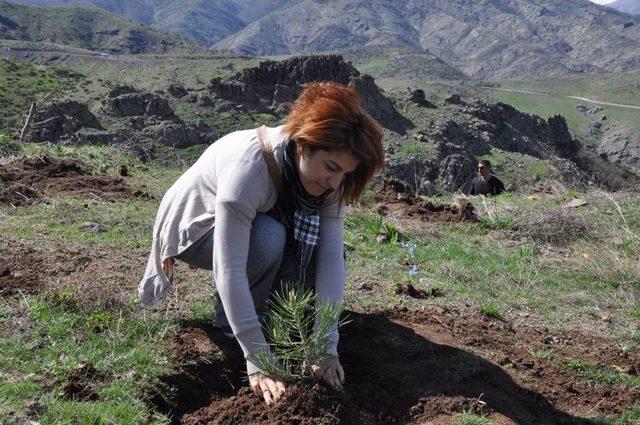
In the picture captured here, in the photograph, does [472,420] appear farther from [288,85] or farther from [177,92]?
[288,85]

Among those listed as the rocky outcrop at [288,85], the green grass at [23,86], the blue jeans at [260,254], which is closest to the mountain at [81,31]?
the green grass at [23,86]

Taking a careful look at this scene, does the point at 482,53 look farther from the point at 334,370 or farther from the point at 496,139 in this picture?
the point at 334,370

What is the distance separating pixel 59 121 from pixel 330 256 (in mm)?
22299

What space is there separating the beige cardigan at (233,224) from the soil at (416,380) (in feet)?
0.83

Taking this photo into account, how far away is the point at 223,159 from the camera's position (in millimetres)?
2666

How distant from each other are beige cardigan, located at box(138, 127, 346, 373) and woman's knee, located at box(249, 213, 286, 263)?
2.4 inches

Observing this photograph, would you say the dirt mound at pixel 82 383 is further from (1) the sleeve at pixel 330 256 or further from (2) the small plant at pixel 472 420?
(2) the small plant at pixel 472 420

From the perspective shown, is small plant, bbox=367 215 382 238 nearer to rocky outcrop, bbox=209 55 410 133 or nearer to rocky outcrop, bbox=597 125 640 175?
rocky outcrop, bbox=209 55 410 133


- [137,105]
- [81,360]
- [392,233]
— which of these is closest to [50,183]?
[392,233]

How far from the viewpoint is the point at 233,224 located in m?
2.50

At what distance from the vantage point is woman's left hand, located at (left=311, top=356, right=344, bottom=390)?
261 cm

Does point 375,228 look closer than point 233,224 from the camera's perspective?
No

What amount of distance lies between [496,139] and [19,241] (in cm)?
3863

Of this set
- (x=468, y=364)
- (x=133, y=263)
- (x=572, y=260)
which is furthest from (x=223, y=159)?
(x=572, y=260)
